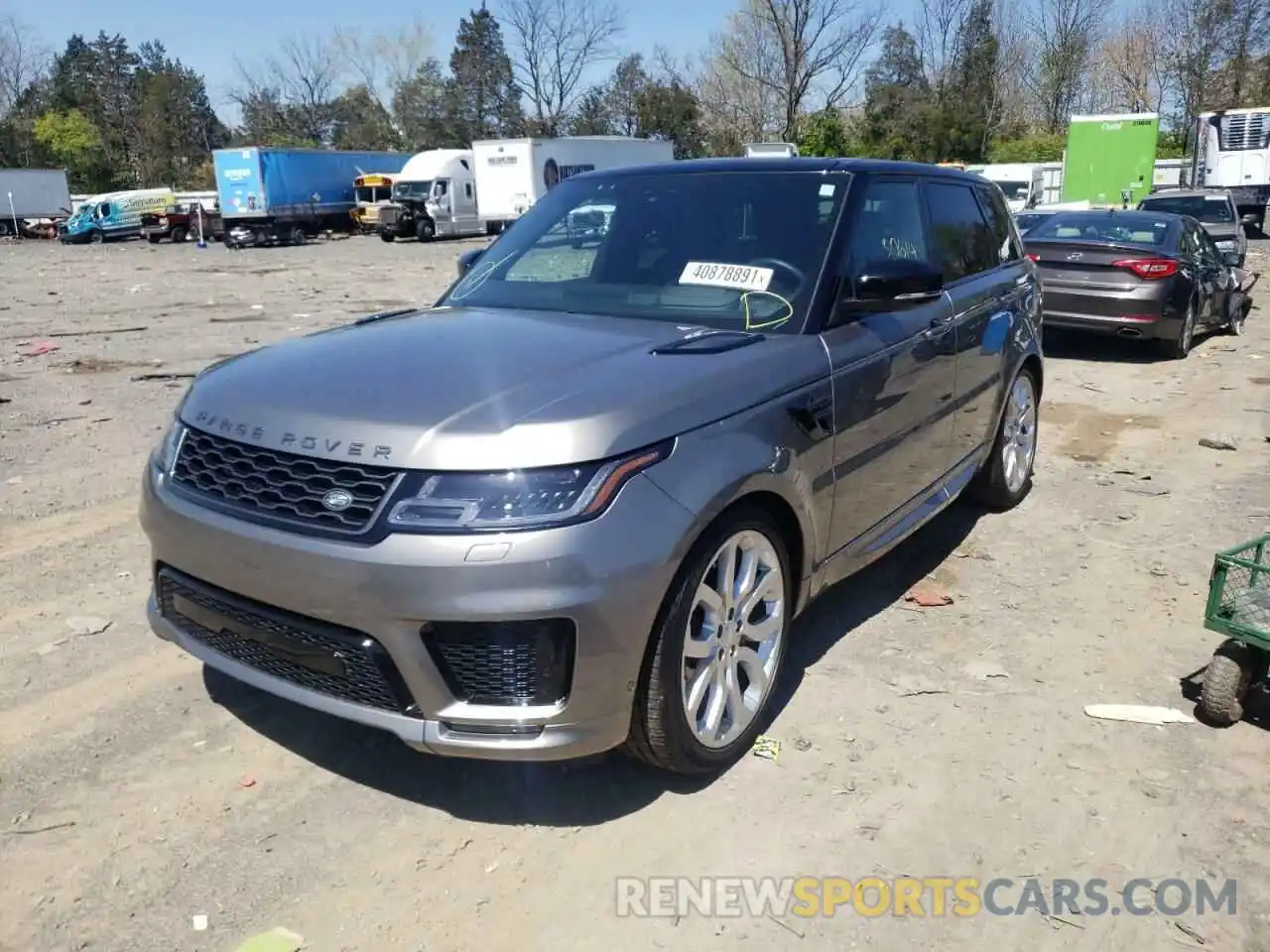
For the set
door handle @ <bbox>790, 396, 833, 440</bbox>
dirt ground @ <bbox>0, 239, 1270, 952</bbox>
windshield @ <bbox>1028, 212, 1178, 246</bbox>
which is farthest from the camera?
windshield @ <bbox>1028, 212, 1178, 246</bbox>

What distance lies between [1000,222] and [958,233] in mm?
835

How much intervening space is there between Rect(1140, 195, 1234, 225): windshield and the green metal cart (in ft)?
57.3

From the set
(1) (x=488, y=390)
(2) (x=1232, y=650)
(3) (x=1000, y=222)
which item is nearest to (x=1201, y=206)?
(3) (x=1000, y=222)

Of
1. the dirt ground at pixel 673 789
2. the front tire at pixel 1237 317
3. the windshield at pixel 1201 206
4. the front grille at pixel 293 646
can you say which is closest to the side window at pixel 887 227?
the dirt ground at pixel 673 789

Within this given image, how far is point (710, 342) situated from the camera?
132 inches

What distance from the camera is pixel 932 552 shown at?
5309 mm

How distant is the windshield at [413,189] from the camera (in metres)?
38.7

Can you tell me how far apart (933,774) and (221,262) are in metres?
30.4

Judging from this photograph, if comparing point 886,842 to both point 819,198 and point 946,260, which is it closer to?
point 819,198

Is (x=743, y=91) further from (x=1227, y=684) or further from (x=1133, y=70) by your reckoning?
(x=1227, y=684)

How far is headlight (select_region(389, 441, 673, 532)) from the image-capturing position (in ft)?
8.44

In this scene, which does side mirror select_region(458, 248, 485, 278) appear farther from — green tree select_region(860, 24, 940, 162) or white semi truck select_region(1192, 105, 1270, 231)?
green tree select_region(860, 24, 940, 162)

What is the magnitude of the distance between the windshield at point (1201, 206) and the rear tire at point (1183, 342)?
28.0ft

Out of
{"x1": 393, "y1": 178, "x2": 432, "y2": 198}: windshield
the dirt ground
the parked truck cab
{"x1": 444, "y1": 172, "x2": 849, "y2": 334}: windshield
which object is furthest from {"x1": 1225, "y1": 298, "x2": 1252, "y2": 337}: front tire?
{"x1": 393, "y1": 178, "x2": 432, "y2": 198}: windshield
